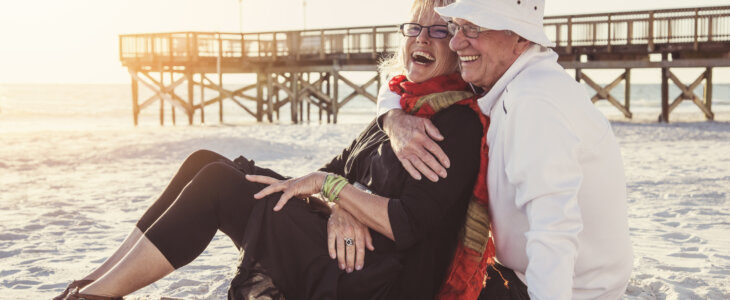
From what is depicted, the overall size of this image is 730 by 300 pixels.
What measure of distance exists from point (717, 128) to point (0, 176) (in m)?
14.0

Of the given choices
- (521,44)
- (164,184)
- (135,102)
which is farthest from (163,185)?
(135,102)

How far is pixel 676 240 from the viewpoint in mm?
5219

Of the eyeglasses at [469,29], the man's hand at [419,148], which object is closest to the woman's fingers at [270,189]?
the man's hand at [419,148]

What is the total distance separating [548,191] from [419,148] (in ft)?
1.60

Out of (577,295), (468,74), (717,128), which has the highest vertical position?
(468,74)

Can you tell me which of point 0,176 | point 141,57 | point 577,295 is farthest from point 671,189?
point 141,57

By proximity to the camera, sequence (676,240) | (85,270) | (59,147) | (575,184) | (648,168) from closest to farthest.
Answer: (575,184) → (85,270) → (676,240) → (648,168) → (59,147)

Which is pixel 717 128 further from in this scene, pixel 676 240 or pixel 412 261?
pixel 412 261

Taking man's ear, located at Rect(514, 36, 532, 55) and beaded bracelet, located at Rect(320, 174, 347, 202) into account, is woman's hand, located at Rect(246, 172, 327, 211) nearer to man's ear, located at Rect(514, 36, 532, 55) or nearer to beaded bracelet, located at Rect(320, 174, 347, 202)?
beaded bracelet, located at Rect(320, 174, 347, 202)

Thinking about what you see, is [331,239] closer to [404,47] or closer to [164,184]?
[404,47]

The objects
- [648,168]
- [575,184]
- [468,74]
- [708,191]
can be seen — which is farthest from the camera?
[648,168]

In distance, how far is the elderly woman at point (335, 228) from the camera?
2.39 m

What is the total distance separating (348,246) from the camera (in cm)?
239

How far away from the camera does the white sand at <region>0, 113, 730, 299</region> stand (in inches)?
168
